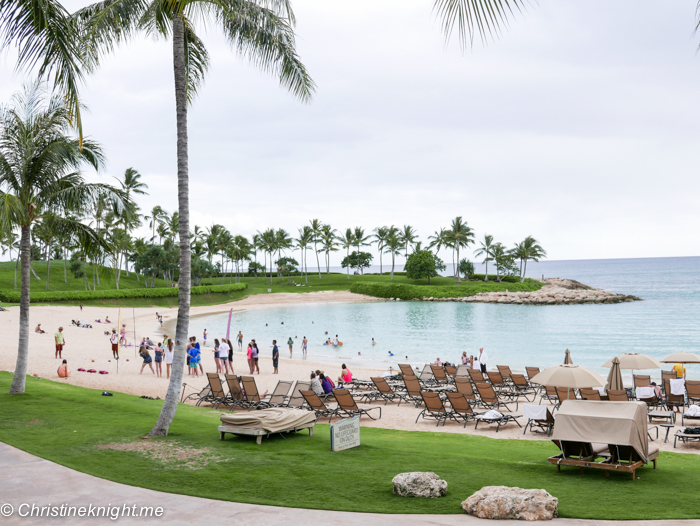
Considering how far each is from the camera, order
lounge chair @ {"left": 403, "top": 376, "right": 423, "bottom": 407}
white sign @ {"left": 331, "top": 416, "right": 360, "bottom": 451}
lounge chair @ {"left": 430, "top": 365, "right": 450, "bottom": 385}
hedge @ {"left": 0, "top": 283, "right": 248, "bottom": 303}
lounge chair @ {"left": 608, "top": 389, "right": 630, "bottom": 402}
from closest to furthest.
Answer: white sign @ {"left": 331, "top": 416, "right": 360, "bottom": 451} → lounge chair @ {"left": 608, "top": 389, "right": 630, "bottom": 402} → lounge chair @ {"left": 403, "top": 376, "right": 423, "bottom": 407} → lounge chair @ {"left": 430, "top": 365, "right": 450, "bottom": 385} → hedge @ {"left": 0, "top": 283, "right": 248, "bottom": 303}

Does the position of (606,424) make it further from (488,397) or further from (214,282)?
(214,282)

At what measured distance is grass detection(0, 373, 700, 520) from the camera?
6.07 meters

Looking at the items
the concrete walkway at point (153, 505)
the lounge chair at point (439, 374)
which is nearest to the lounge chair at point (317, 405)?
the lounge chair at point (439, 374)

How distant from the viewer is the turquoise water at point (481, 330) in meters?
33.7

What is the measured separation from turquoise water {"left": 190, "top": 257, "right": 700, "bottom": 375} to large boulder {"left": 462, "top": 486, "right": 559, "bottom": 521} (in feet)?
77.5

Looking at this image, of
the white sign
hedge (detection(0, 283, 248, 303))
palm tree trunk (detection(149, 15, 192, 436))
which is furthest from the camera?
hedge (detection(0, 283, 248, 303))

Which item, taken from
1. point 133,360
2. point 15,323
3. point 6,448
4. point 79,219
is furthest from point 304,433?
point 15,323

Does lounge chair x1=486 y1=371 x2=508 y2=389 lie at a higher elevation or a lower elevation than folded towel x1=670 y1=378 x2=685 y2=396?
lower

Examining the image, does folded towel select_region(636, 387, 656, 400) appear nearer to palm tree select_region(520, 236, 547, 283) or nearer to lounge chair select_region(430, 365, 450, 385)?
lounge chair select_region(430, 365, 450, 385)

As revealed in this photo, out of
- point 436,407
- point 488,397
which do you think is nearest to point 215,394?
point 436,407

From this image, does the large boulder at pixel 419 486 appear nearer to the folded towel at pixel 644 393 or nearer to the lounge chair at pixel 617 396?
the lounge chair at pixel 617 396

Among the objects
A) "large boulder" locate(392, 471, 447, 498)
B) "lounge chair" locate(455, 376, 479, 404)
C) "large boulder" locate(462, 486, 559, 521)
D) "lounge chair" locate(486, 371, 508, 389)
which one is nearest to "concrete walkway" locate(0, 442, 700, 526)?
"large boulder" locate(462, 486, 559, 521)

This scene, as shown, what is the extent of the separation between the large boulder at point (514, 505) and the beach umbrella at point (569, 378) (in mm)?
5616

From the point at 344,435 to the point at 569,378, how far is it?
5310 mm
